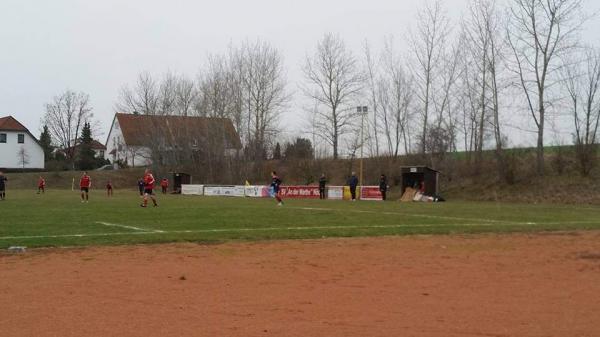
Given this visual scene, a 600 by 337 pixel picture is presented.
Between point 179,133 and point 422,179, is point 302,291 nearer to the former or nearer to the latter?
point 422,179

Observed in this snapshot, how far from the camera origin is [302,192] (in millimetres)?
49562

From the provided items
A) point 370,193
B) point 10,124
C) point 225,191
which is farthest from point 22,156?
point 370,193

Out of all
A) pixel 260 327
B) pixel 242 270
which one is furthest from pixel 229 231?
pixel 260 327

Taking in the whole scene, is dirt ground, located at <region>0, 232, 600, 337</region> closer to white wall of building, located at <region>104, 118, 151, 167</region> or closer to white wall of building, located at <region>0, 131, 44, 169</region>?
white wall of building, located at <region>104, 118, 151, 167</region>

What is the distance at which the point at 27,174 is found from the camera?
81188 mm

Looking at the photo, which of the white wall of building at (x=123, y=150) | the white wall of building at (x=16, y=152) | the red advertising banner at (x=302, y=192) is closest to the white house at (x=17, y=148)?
the white wall of building at (x=16, y=152)

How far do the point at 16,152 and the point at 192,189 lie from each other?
47840 millimetres

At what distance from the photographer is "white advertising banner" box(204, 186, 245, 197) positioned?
2162 inches

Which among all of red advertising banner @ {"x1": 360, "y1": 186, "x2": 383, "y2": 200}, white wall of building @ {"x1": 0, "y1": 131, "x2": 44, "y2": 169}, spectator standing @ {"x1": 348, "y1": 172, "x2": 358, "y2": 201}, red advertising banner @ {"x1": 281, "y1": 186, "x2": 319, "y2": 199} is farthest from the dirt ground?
white wall of building @ {"x1": 0, "y1": 131, "x2": 44, "y2": 169}

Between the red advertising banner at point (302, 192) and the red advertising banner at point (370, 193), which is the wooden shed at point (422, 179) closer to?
the red advertising banner at point (370, 193)

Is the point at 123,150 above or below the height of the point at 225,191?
above

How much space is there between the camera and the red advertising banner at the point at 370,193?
148 ft

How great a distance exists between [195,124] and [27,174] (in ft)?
87.6

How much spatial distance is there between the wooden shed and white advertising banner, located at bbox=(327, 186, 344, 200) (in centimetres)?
585
